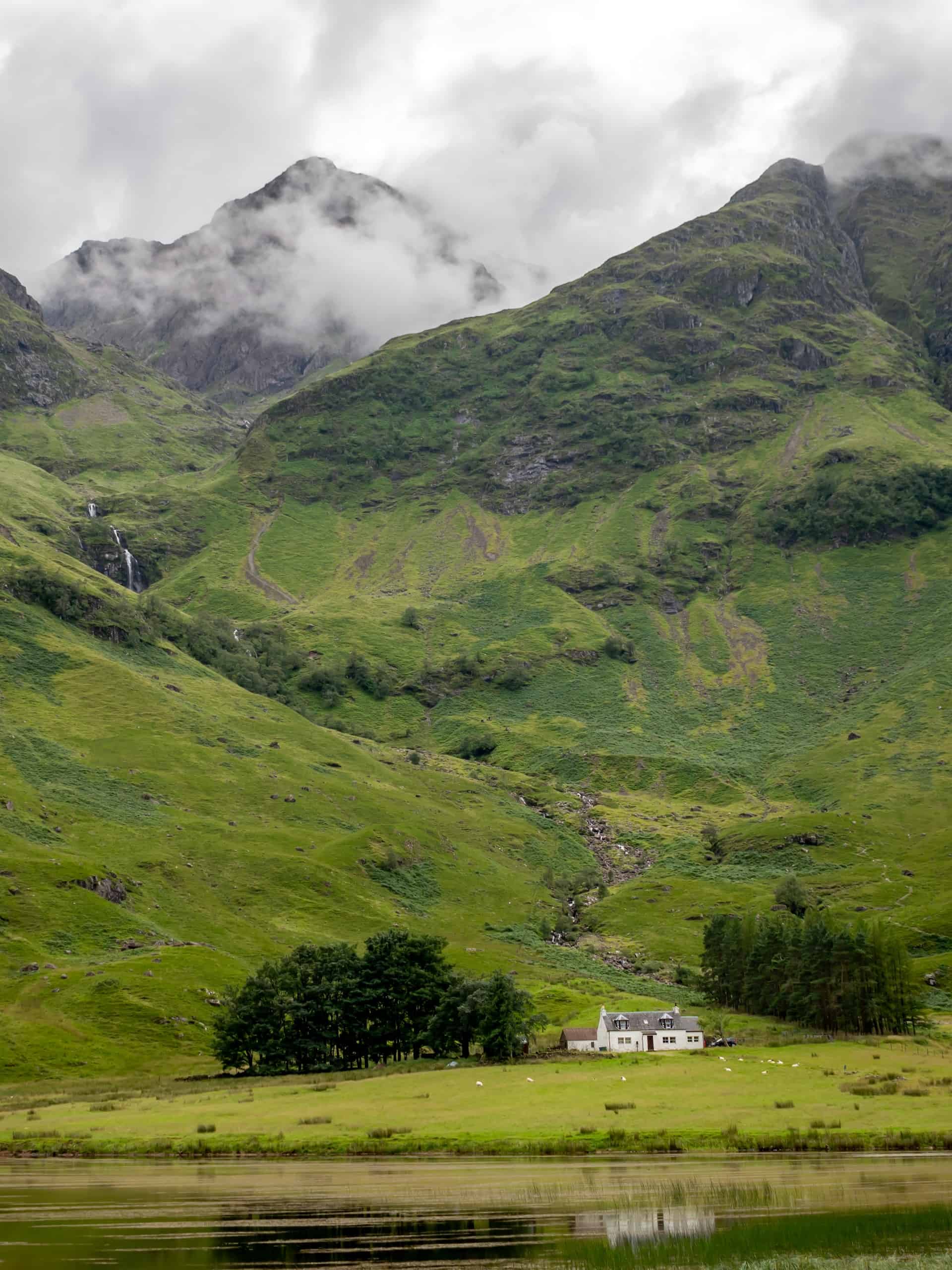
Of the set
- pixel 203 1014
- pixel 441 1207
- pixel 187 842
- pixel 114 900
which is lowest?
pixel 441 1207

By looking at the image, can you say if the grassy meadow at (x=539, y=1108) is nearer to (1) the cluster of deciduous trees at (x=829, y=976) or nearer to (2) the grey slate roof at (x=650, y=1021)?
(1) the cluster of deciduous trees at (x=829, y=976)

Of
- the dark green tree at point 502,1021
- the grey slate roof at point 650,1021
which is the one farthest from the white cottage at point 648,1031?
the dark green tree at point 502,1021

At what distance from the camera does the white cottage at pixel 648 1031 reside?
129 meters

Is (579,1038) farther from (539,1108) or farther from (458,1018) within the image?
(539,1108)

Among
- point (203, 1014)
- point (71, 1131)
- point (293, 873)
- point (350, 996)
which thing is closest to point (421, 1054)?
point (350, 996)

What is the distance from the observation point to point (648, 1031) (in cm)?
13250

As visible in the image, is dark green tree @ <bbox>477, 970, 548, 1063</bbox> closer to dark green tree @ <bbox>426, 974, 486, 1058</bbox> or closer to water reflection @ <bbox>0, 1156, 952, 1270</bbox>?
dark green tree @ <bbox>426, 974, 486, 1058</bbox>

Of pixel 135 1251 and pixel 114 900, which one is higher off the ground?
pixel 114 900

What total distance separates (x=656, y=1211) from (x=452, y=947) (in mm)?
137949

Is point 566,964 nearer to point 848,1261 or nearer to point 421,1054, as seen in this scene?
point 421,1054

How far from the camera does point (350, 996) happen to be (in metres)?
122

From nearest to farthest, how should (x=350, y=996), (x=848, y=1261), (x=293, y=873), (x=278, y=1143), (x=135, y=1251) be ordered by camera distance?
(x=848, y=1261)
(x=135, y=1251)
(x=278, y=1143)
(x=350, y=996)
(x=293, y=873)

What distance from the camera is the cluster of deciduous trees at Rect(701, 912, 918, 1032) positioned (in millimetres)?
127938

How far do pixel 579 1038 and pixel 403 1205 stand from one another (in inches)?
3324
